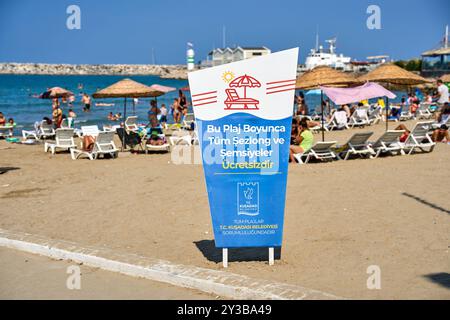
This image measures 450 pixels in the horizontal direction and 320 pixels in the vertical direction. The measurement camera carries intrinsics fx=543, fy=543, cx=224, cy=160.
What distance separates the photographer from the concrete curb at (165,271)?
4.19 meters

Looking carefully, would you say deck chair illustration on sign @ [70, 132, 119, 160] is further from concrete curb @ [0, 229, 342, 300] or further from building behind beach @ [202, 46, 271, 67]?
building behind beach @ [202, 46, 271, 67]

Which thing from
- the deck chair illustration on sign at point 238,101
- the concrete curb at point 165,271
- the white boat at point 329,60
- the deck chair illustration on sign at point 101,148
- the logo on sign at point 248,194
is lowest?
the concrete curb at point 165,271

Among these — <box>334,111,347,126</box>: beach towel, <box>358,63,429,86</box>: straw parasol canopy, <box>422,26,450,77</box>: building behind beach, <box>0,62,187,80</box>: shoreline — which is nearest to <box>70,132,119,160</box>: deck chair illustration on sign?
<box>358,63,429,86</box>: straw parasol canopy

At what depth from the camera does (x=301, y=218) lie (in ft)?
22.5

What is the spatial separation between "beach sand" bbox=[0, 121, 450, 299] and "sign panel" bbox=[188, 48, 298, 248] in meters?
0.44

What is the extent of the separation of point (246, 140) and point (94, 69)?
477ft

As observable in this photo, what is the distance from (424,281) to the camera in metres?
4.46

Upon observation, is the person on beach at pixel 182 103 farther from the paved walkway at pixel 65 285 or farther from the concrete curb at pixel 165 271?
the paved walkway at pixel 65 285

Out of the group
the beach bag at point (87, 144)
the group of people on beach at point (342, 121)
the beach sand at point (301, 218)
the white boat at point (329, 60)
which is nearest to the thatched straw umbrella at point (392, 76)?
the group of people on beach at point (342, 121)

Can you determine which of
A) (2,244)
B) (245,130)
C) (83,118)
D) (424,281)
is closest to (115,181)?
(2,244)

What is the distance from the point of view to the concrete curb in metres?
4.19

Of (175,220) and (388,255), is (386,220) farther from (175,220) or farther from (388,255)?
(175,220)

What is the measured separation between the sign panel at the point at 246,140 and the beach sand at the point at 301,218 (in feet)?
1.46

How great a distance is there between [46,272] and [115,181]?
16.2 feet
